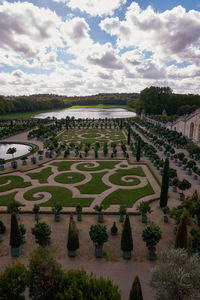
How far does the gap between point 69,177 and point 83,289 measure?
67.3ft

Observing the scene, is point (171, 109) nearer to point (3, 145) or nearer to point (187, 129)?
point (187, 129)

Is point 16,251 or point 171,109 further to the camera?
point 171,109

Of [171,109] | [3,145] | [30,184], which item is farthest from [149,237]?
[171,109]

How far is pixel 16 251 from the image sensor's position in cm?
1448

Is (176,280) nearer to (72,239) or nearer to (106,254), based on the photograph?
(106,254)

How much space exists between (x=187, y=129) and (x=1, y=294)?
202 feet

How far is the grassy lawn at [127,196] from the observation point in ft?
72.7

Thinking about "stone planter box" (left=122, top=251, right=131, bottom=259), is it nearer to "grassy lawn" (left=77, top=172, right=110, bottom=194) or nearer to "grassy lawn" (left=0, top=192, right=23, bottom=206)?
"grassy lawn" (left=77, top=172, right=110, bottom=194)

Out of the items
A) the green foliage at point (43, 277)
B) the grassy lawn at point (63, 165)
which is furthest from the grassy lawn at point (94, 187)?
the green foliage at point (43, 277)

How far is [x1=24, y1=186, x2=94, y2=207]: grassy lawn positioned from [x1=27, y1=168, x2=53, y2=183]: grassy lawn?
2732 millimetres

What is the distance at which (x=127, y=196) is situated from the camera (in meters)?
23.5

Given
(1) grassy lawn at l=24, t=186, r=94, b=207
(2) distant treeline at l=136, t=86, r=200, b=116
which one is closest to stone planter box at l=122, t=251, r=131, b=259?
(1) grassy lawn at l=24, t=186, r=94, b=207

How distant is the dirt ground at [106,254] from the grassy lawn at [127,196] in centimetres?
299

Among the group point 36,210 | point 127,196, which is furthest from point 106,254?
point 127,196
